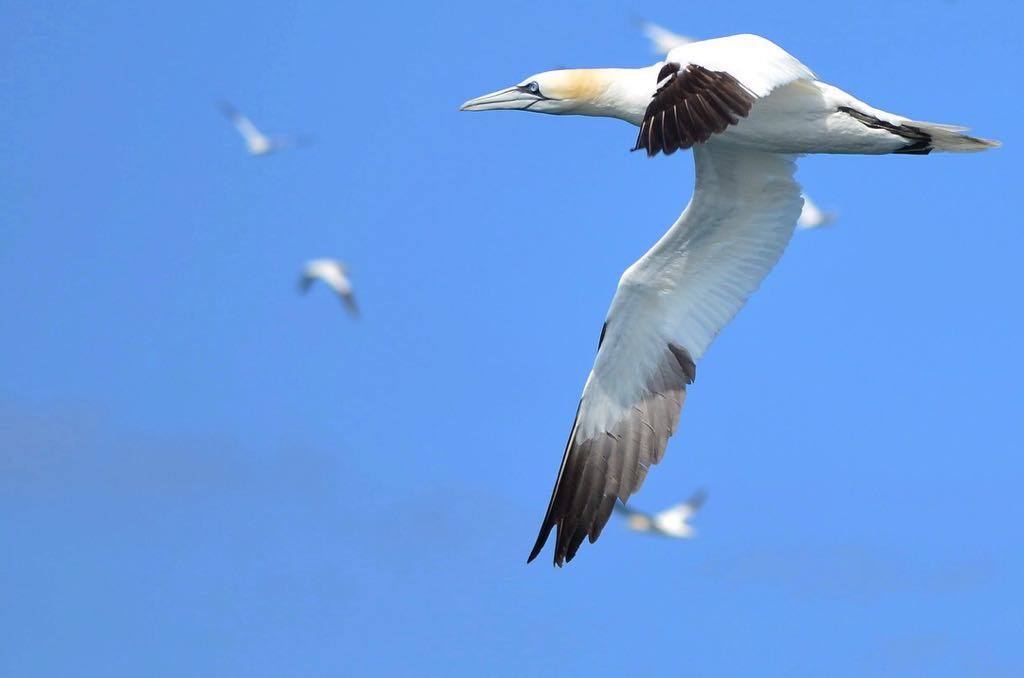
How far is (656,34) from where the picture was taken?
66.2 ft

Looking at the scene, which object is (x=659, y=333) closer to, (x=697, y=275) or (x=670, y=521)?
(x=697, y=275)

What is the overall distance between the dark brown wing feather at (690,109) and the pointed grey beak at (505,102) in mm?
2707

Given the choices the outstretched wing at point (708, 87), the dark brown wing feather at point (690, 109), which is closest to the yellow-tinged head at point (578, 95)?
the outstretched wing at point (708, 87)

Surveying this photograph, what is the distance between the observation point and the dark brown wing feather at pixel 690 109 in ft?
36.7

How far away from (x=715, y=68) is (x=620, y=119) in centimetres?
222

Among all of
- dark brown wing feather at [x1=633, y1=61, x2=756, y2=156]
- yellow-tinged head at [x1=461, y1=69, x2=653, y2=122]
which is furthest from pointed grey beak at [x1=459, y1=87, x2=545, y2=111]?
dark brown wing feather at [x1=633, y1=61, x2=756, y2=156]

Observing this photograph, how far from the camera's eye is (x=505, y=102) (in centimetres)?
1452

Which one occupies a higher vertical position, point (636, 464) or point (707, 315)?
point (707, 315)

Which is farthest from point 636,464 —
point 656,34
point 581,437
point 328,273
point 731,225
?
point 328,273

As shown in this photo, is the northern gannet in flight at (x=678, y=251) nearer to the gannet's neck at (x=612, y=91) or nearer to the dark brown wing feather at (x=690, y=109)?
the gannet's neck at (x=612, y=91)

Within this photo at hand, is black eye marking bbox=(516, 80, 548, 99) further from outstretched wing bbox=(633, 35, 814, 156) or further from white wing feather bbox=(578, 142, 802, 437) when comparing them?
outstretched wing bbox=(633, 35, 814, 156)

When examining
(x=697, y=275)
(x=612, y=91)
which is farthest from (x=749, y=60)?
(x=697, y=275)

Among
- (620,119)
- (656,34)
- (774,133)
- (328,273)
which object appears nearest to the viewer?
(774,133)

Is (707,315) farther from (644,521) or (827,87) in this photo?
(644,521)
